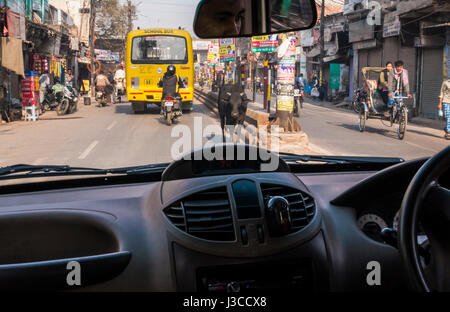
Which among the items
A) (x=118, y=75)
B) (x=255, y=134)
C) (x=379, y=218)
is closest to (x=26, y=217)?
(x=379, y=218)

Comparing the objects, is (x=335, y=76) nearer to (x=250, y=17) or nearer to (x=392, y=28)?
(x=392, y=28)

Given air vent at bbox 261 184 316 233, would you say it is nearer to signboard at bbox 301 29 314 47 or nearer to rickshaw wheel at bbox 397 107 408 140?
rickshaw wheel at bbox 397 107 408 140

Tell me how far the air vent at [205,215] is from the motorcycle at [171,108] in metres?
14.7

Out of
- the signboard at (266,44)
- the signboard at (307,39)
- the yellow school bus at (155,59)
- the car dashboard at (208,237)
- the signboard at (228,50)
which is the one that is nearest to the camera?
the car dashboard at (208,237)

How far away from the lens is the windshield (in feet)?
31.6

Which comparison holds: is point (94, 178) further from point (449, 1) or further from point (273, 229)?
point (449, 1)

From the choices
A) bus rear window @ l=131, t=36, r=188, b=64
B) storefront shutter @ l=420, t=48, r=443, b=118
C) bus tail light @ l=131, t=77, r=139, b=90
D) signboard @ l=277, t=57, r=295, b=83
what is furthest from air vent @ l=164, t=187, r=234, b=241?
storefront shutter @ l=420, t=48, r=443, b=118

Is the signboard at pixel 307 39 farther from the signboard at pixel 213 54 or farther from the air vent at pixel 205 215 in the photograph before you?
the air vent at pixel 205 215

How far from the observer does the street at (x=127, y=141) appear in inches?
391

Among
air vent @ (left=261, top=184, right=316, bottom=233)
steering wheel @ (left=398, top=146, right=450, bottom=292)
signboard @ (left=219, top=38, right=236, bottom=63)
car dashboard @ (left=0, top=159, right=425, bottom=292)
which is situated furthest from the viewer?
signboard @ (left=219, top=38, right=236, bottom=63)

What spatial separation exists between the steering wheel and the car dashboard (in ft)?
1.70

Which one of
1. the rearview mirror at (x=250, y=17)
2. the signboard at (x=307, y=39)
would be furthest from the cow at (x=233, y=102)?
the signboard at (x=307, y=39)

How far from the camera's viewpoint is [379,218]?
2527 mm

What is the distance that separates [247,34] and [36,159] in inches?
314
